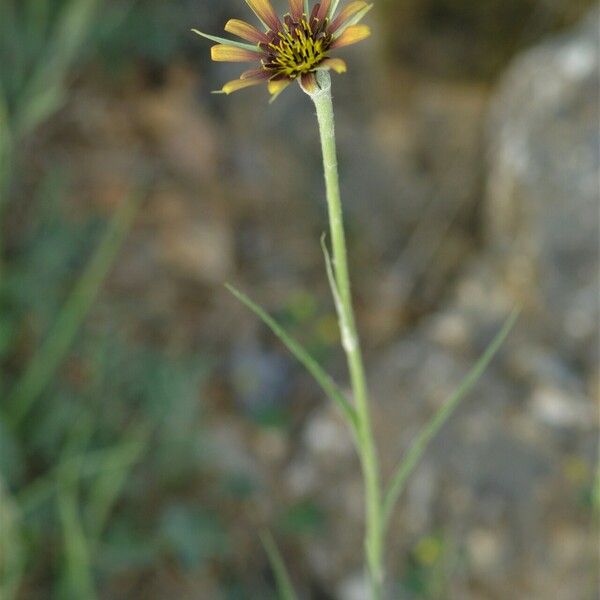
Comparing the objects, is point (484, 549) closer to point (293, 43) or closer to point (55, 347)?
→ point (55, 347)

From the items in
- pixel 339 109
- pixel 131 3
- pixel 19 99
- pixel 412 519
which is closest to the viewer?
pixel 412 519

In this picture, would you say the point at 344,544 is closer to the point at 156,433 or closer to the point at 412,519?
the point at 412,519

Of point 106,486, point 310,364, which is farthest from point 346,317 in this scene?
point 106,486

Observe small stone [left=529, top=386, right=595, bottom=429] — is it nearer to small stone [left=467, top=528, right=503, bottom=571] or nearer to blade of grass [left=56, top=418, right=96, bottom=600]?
small stone [left=467, top=528, right=503, bottom=571]

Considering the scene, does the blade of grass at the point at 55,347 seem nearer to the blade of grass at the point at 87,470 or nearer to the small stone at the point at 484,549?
the blade of grass at the point at 87,470

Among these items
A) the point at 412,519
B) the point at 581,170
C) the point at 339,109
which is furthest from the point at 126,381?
the point at 339,109

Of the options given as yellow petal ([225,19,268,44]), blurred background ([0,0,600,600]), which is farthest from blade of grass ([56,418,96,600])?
yellow petal ([225,19,268,44])

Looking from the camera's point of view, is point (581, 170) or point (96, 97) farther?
point (96, 97)
